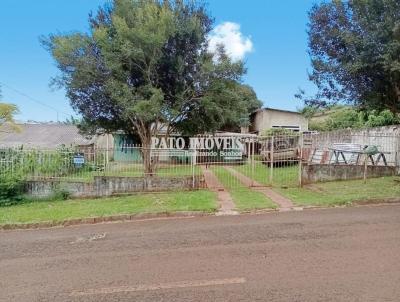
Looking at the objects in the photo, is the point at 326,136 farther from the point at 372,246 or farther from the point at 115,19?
the point at 372,246

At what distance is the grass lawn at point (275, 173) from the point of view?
1560 cm

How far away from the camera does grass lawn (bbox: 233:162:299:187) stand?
15602mm

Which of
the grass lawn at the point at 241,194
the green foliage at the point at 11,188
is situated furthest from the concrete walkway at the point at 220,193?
the green foliage at the point at 11,188

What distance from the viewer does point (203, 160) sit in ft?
50.2

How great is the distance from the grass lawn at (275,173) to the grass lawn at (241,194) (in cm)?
61

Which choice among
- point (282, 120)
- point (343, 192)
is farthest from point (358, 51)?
point (282, 120)

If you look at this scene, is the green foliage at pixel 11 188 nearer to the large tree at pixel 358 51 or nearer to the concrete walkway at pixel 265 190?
the concrete walkway at pixel 265 190

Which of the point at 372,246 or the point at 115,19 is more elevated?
the point at 115,19

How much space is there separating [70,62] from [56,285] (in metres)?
11.3

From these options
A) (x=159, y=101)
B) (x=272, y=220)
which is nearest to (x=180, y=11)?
(x=159, y=101)

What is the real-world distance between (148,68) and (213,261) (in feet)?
34.0

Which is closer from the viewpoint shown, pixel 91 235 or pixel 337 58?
pixel 91 235

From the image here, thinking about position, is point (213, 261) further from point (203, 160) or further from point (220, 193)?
point (203, 160)

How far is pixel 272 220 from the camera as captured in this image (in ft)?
30.8
